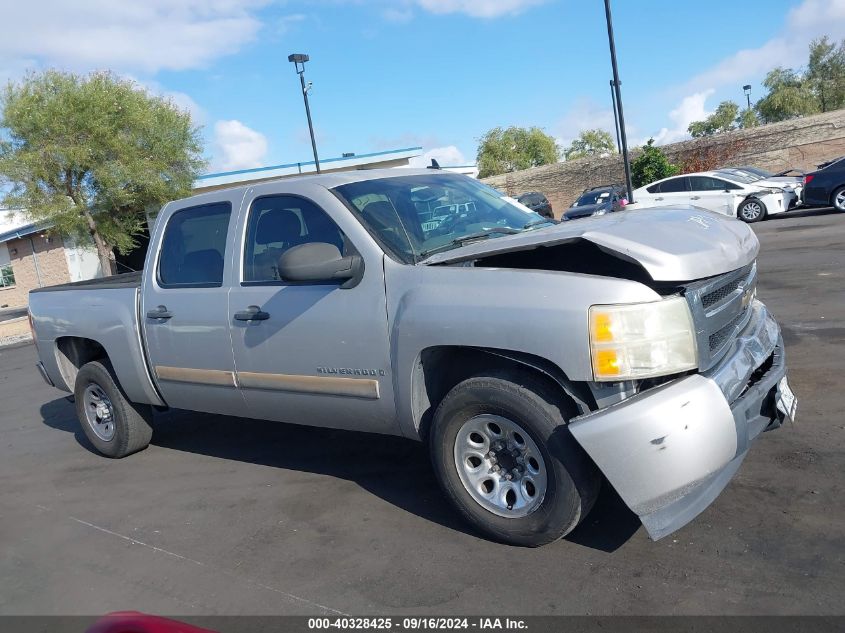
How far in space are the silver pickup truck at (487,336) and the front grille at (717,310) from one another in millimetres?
13

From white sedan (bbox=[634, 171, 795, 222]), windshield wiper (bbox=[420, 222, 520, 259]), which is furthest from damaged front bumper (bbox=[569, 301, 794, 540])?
white sedan (bbox=[634, 171, 795, 222])

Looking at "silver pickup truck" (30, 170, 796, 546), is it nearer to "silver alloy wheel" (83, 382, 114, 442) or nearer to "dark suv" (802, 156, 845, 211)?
"silver alloy wheel" (83, 382, 114, 442)

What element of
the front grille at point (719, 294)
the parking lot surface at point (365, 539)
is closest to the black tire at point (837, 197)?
the parking lot surface at point (365, 539)

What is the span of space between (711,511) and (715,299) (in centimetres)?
113

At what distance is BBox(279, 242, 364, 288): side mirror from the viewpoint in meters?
3.90

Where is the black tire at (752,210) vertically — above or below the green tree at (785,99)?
below

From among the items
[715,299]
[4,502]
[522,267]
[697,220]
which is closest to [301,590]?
[522,267]

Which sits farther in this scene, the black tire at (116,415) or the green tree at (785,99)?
the green tree at (785,99)

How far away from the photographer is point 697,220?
3.89 m

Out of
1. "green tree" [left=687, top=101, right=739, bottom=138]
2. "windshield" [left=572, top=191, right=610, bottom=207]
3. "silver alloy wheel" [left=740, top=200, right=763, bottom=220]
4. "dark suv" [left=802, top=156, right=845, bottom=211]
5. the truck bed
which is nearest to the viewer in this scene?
the truck bed

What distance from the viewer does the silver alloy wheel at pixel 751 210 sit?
1954cm

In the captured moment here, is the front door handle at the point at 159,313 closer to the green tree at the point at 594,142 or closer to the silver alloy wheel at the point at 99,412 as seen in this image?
the silver alloy wheel at the point at 99,412

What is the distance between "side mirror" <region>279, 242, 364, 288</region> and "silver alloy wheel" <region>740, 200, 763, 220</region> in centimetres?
1829

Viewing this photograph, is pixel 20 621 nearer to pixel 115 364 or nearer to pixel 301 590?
pixel 301 590
